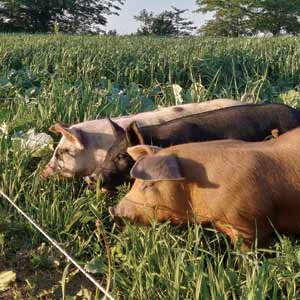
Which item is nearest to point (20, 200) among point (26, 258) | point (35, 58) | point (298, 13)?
point (26, 258)

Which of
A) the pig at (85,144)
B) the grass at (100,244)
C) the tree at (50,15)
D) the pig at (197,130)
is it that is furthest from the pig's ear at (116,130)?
the tree at (50,15)

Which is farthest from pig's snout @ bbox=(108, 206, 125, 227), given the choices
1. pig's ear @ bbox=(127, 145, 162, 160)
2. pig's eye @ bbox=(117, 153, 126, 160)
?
pig's eye @ bbox=(117, 153, 126, 160)

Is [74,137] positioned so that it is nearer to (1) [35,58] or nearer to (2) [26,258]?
(2) [26,258]

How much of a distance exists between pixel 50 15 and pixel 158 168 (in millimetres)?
36453

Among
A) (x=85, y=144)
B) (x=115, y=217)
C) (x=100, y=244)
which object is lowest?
(x=100, y=244)

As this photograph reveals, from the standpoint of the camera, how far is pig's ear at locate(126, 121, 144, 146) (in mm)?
3734

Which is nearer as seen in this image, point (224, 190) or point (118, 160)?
point (224, 190)

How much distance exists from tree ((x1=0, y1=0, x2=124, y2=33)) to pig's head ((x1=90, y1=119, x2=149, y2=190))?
31855mm

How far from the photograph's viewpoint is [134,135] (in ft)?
12.4

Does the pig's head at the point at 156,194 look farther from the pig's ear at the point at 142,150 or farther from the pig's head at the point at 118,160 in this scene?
the pig's head at the point at 118,160

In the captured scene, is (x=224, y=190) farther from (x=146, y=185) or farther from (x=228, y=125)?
(x=228, y=125)

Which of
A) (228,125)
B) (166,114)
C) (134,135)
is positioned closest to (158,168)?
(134,135)

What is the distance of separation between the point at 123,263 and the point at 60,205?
33.4 inches

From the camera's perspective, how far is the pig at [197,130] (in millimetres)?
3830
